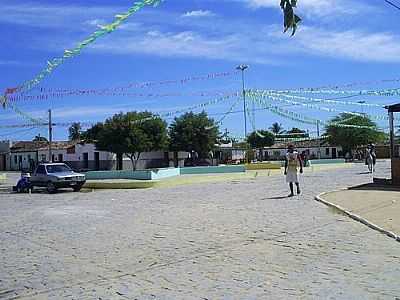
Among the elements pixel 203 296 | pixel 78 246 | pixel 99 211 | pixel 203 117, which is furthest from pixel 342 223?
pixel 203 117

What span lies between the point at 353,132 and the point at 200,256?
235 ft

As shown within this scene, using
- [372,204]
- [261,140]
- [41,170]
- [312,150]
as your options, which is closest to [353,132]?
[261,140]

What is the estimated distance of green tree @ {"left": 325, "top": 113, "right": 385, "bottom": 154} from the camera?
76.7 metres

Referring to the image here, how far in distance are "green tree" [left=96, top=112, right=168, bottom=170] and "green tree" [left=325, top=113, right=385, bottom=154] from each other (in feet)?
86.4

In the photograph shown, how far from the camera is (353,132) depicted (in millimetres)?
77375

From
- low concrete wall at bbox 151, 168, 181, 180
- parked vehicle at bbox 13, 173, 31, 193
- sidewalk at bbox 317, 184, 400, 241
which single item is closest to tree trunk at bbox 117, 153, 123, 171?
low concrete wall at bbox 151, 168, 181, 180

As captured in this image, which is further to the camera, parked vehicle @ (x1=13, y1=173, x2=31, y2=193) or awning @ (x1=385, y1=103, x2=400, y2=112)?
parked vehicle @ (x1=13, y1=173, x2=31, y2=193)

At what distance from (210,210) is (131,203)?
422 cm

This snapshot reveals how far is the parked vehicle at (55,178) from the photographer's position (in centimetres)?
2886

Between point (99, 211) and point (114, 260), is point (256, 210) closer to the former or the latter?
point (99, 211)

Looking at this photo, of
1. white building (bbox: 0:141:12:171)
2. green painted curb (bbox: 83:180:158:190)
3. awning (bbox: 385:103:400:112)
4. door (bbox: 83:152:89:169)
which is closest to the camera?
awning (bbox: 385:103:400:112)

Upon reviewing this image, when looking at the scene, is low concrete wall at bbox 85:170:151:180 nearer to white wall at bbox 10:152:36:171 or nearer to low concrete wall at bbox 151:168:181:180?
low concrete wall at bbox 151:168:181:180

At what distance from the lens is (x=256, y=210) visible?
1520 centimetres

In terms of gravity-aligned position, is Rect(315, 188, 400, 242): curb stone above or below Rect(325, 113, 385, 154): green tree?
below
